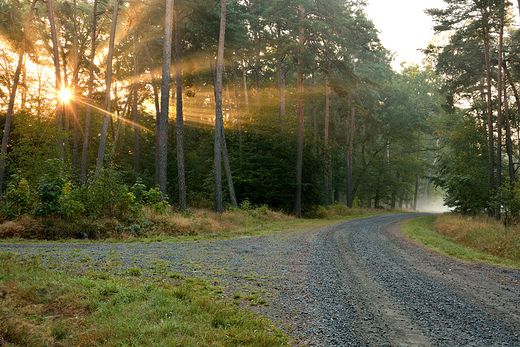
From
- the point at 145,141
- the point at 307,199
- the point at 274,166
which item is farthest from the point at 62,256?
the point at 145,141

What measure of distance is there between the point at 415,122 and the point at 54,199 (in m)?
39.8

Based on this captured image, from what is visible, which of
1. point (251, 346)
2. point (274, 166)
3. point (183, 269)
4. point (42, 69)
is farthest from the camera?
point (42, 69)

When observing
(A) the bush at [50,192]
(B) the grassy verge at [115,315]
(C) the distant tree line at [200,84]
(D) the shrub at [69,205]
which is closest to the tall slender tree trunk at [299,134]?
(C) the distant tree line at [200,84]

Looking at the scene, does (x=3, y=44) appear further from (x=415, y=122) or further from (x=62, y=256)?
(x=415, y=122)

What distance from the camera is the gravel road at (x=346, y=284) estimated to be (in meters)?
4.20

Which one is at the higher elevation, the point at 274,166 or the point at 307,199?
the point at 274,166

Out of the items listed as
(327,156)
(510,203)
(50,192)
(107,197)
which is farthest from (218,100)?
(510,203)

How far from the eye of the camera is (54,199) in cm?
1088

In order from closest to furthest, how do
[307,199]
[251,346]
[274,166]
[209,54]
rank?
[251,346]
[209,54]
[274,166]
[307,199]

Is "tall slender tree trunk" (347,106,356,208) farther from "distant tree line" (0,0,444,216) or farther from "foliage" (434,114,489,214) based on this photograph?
"foliage" (434,114,489,214)

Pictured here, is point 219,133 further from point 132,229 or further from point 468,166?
point 468,166

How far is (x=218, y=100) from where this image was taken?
63.2ft

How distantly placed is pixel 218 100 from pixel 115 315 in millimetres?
16339

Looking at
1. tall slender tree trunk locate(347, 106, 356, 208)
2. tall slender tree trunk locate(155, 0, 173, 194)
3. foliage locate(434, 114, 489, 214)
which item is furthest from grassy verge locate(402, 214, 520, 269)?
tall slender tree trunk locate(347, 106, 356, 208)
